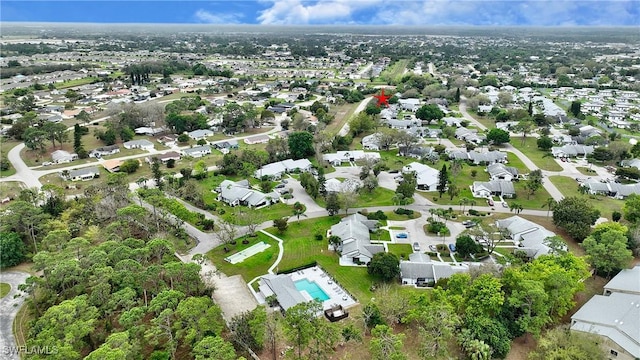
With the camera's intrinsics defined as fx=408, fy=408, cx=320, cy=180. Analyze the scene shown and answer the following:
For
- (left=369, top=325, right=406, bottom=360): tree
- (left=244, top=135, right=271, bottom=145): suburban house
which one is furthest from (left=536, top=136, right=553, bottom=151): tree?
(left=369, top=325, right=406, bottom=360): tree

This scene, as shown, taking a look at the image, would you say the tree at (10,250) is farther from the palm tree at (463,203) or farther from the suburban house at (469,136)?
the suburban house at (469,136)

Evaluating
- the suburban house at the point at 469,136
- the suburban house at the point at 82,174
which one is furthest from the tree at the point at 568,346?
the suburban house at the point at 82,174

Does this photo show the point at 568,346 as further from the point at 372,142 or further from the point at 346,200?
the point at 372,142

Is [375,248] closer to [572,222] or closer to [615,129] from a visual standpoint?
[572,222]

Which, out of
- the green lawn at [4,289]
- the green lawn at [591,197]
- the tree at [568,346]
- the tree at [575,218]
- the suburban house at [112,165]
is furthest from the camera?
the suburban house at [112,165]

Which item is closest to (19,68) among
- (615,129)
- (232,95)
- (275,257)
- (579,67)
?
(232,95)

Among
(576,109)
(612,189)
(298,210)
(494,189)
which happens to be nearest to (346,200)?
(298,210)
